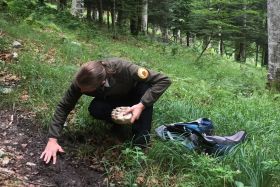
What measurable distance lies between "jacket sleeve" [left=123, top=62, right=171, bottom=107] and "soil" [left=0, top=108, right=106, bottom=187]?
93cm

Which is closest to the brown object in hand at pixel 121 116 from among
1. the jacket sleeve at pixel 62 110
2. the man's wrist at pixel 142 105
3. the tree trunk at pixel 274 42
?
the man's wrist at pixel 142 105

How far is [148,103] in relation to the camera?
4.26 m

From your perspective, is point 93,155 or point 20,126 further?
point 20,126

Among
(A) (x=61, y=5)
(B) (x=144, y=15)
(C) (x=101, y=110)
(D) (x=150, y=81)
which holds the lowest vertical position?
(C) (x=101, y=110)

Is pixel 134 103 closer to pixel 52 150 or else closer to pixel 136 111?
pixel 136 111

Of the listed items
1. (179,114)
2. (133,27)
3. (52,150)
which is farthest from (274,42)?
(133,27)

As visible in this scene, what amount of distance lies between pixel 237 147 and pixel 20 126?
8.79 ft

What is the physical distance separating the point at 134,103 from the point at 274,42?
5.23 metres

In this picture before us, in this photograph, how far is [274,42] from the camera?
8.80 metres

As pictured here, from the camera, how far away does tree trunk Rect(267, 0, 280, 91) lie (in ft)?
28.5

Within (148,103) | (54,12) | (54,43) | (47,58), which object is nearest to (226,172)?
(148,103)

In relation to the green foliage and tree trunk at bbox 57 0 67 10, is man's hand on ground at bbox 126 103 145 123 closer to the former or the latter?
the green foliage

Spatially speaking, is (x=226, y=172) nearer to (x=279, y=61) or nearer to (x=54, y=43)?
(x=279, y=61)

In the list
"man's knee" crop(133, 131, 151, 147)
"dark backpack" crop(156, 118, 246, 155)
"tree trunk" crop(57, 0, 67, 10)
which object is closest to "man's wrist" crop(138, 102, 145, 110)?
"man's knee" crop(133, 131, 151, 147)
